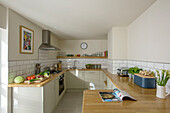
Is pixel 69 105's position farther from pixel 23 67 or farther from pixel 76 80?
pixel 23 67

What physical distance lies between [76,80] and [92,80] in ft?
2.20

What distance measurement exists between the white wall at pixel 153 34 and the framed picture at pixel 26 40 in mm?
2592

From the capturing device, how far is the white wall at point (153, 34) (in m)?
1.51

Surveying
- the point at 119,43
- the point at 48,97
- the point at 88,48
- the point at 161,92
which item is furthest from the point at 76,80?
the point at 161,92

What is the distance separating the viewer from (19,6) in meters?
1.83

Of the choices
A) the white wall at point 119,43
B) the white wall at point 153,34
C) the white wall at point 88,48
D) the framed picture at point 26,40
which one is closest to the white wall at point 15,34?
the framed picture at point 26,40

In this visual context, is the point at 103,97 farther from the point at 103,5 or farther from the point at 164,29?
the point at 103,5

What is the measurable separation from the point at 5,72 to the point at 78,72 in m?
2.76

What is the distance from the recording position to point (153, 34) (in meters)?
1.82

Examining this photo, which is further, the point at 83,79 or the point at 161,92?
the point at 83,79

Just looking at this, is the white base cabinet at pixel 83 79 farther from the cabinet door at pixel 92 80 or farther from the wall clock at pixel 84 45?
the wall clock at pixel 84 45

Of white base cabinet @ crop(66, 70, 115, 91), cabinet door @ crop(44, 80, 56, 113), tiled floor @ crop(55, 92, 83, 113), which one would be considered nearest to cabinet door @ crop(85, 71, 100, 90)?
white base cabinet @ crop(66, 70, 115, 91)

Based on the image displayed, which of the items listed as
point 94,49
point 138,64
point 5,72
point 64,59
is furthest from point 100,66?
point 5,72

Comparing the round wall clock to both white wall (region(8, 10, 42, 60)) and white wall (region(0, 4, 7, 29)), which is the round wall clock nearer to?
white wall (region(8, 10, 42, 60))
